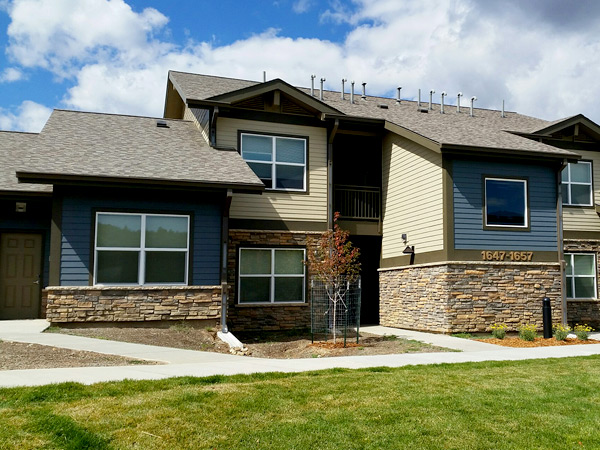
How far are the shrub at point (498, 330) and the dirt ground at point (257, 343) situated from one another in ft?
7.95

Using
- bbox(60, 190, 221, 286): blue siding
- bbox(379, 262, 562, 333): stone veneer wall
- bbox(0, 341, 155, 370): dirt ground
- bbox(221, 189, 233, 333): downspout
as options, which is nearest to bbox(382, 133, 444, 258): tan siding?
bbox(379, 262, 562, 333): stone veneer wall

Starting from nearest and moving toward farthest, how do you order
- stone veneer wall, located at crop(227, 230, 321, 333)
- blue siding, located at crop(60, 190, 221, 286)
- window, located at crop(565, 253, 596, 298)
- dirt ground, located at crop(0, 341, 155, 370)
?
1. dirt ground, located at crop(0, 341, 155, 370)
2. blue siding, located at crop(60, 190, 221, 286)
3. stone veneer wall, located at crop(227, 230, 321, 333)
4. window, located at crop(565, 253, 596, 298)

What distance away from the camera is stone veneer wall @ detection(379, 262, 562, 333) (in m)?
14.5

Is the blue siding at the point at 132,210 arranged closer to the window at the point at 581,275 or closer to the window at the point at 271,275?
the window at the point at 271,275

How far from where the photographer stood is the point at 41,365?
8.60m

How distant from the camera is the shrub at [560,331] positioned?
45.6ft

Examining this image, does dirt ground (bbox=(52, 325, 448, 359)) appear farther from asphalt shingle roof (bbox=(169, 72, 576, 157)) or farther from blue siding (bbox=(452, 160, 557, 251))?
asphalt shingle roof (bbox=(169, 72, 576, 157))

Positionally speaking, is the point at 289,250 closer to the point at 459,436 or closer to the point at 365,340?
the point at 365,340

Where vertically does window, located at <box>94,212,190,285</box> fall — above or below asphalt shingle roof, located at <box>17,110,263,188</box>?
below

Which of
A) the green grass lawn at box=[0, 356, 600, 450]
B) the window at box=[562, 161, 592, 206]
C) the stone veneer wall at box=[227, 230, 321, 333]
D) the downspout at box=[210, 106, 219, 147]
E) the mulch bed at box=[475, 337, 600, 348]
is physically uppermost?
the downspout at box=[210, 106, 219, 147]

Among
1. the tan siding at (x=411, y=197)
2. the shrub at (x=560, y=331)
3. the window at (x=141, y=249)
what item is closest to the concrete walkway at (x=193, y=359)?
the shrub at (x=560, y=331)

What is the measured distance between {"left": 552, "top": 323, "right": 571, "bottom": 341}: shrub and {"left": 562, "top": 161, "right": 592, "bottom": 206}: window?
447cm

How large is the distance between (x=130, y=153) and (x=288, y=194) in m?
4.36

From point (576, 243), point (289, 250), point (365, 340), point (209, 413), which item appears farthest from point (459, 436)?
point (576, 243)
